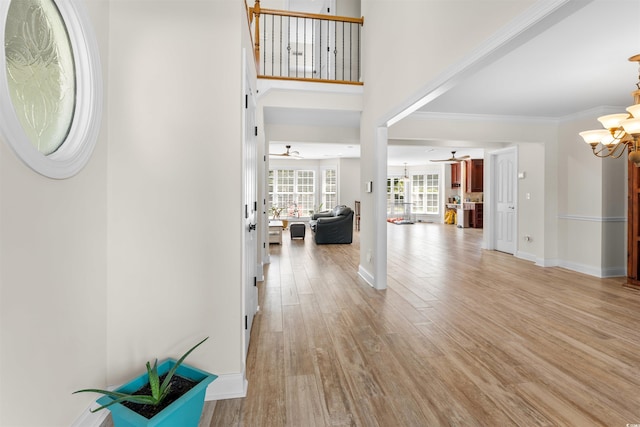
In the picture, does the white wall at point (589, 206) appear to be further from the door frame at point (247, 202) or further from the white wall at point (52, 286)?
the white wall at point (52, 286)

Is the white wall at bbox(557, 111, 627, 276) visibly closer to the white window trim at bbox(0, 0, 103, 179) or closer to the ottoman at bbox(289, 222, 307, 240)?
the ottoman at bbox(289, 222, 307, 240)

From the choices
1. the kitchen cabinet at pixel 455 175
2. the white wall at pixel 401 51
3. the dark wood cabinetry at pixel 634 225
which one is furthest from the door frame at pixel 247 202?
the kitchen cabinet at pixel 455 175

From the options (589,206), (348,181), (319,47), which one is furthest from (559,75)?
(348,181)

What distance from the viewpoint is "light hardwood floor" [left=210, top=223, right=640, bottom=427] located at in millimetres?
1727

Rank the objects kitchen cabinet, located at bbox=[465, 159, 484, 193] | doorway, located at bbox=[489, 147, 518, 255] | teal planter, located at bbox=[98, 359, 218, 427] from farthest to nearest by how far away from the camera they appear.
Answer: kitchen cabinet, located at bbox=[465, 159, 484, 193]
doorway, located at bbox=[489, 147, 518, 255]
teal planter, located at bbox=[98, 359, 218, 427]

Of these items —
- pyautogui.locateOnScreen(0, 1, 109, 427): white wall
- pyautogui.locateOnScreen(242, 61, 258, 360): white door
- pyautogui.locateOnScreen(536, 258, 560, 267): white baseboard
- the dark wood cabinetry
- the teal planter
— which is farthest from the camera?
pyautogui.locateOnScreen(536, 258, 560, 267): white baseboard

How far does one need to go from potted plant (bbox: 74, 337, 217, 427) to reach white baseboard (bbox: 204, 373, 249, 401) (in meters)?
0.26

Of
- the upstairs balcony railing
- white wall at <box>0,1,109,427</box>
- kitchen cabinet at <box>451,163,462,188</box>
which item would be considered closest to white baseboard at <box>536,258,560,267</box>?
the upstairs balcony railing

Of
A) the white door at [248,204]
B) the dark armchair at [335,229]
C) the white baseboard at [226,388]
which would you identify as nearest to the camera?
→ the white baseboard at [226,388]

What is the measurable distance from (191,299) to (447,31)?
2.53m

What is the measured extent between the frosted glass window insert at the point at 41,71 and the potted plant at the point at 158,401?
1.08 m

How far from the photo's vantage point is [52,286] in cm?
131

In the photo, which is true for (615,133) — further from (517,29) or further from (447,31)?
(517,29)

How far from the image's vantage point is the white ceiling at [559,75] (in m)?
2.30
